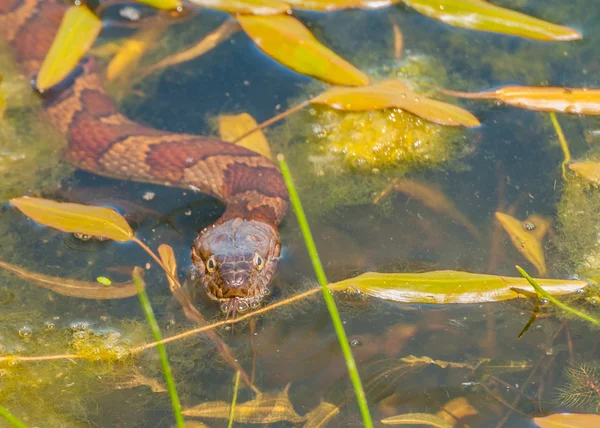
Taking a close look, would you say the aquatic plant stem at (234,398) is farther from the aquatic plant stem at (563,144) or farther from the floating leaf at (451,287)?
the aquatic plant stem at (563,144)

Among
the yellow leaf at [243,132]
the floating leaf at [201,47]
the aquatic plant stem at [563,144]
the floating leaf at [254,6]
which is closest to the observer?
the aquatic plant stem at [563,144]

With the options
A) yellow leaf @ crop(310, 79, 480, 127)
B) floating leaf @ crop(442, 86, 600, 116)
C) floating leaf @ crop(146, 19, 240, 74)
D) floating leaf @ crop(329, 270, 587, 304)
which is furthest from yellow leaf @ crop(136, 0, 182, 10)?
floating leaf @ crop(329, 270, 587, 304)

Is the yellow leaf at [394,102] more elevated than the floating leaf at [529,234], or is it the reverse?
the yellow leaf at [394,102]

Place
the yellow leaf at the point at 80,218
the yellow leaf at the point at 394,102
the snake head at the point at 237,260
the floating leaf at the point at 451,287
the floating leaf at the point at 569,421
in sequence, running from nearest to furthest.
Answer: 1. the floating leaf at the point at 569,421
2. the floating leaf at the point at 451,287
3. the snake head at the point at 237,260
4. the yellow leaf at the point at 80,218
5. the yellow leaf at the point at 394,102

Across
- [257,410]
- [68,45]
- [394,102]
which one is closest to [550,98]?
[394,102]

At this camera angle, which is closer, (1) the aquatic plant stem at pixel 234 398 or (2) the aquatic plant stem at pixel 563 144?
(1) the aquatic plant stem at pixel 234 398

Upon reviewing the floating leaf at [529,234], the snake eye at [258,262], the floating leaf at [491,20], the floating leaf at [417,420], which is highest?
the floating leaf at [491,20]

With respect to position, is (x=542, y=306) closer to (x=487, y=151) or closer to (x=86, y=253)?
(x=487, y=151)

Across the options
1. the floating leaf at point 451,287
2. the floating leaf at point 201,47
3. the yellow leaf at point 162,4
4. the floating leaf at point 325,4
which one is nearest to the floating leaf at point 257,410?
the floating leaf at point 451,287

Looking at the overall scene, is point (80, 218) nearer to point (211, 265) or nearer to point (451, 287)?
point (211, 265)
